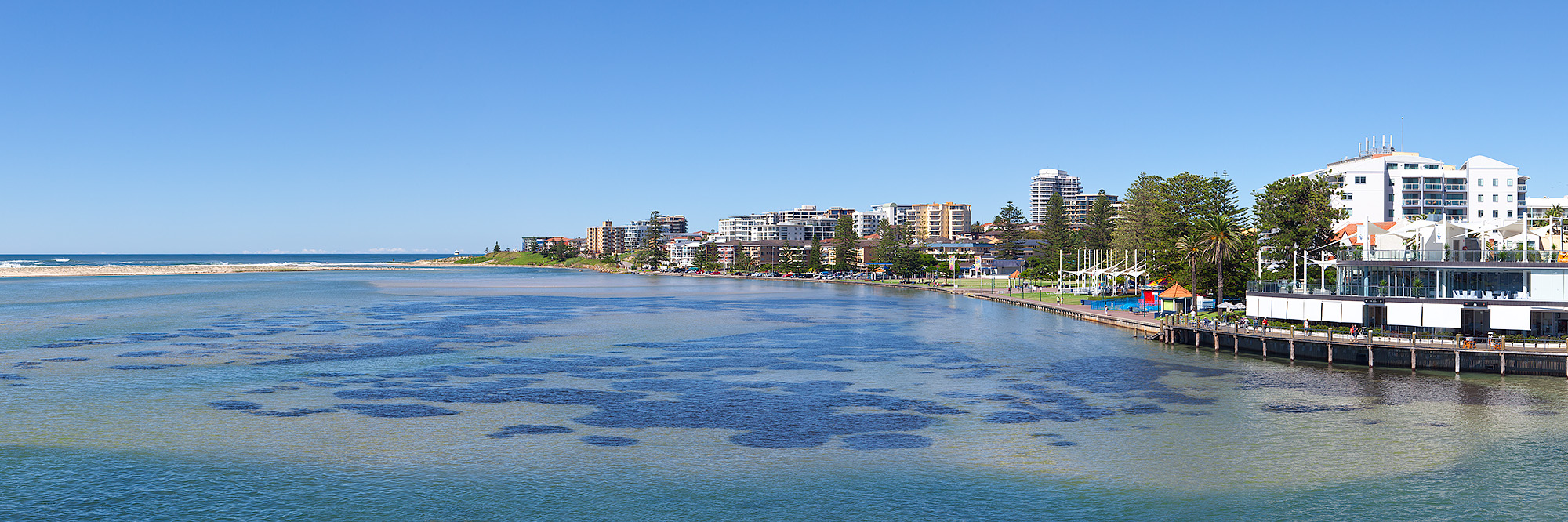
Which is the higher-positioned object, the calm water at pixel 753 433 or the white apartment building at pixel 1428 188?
the white apartment building at pixel 1428 188

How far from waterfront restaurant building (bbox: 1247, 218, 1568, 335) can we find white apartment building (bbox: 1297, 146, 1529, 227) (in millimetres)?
78128

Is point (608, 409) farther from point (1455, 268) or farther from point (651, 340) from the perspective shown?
point (1455, 268)

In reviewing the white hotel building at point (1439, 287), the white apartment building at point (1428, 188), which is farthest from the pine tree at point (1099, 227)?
the white hotel building at point (1439, 287)

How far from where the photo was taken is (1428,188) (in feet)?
463

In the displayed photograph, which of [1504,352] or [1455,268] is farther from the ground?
[1455,268]

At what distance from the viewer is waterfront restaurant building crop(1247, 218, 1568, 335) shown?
5916cm

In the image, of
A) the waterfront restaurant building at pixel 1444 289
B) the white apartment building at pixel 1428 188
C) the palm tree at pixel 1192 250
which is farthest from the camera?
the white apartment building at pixel 1428 188

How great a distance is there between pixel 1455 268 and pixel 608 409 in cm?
5122

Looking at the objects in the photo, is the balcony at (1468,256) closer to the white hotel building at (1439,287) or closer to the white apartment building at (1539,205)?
the white hotel building at (1439,287)

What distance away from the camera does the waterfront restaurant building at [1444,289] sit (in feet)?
194

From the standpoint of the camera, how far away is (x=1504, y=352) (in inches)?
2189

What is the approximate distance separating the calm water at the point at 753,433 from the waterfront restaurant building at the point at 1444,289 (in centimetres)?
627

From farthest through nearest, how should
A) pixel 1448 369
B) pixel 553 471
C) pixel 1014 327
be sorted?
1. pixel 1014 327
2. pixel 1448 369
3. pixel 553 471

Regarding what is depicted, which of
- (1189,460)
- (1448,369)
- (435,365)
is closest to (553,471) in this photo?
(1189,460)
